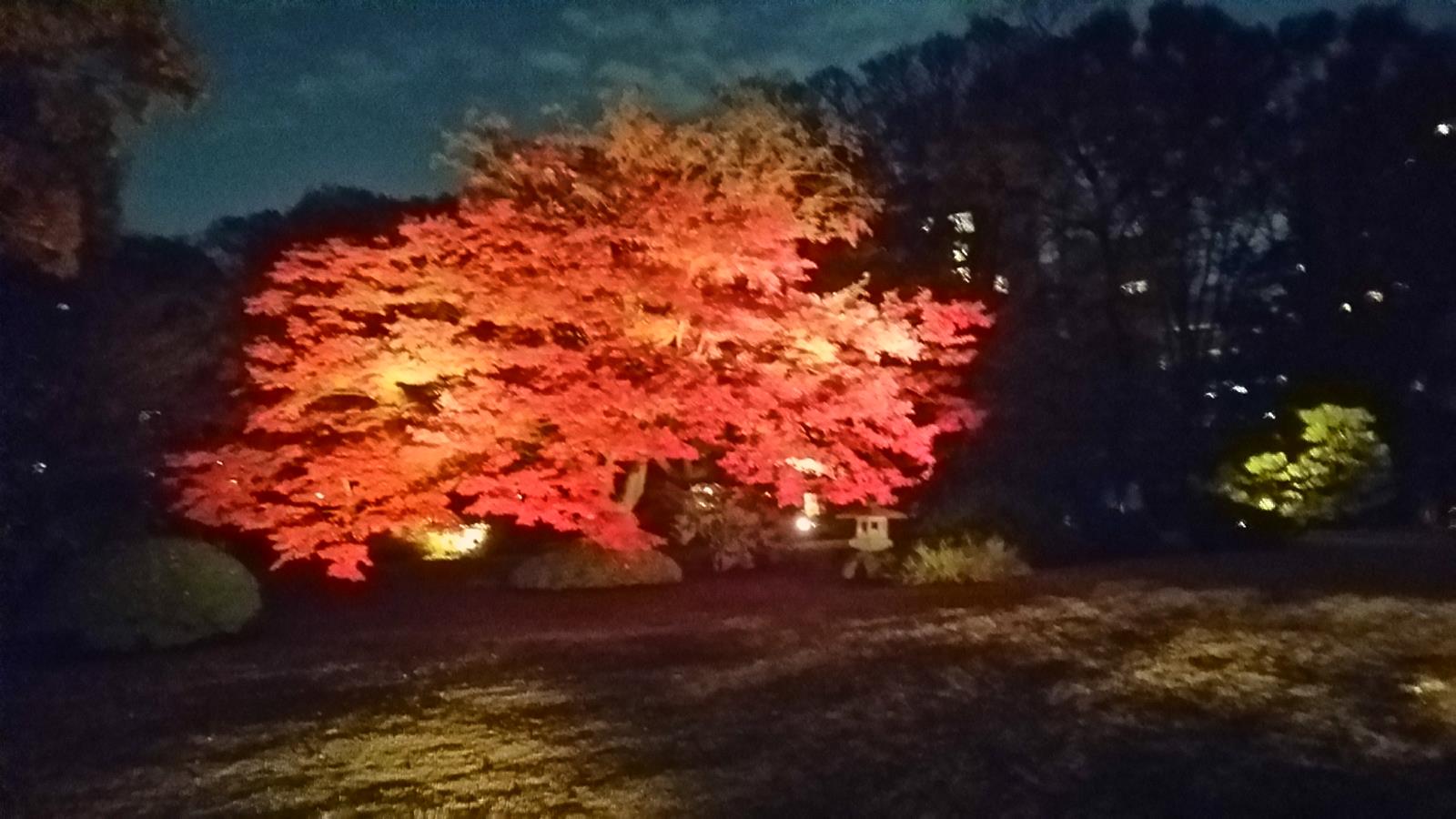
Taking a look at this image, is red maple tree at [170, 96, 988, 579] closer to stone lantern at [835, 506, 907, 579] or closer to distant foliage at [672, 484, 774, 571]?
stone lantern at [835, 506, 907, 579]

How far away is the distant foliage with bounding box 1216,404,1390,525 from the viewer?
19.6m

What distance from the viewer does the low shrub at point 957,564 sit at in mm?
14000

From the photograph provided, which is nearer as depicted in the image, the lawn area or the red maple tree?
the lawn area

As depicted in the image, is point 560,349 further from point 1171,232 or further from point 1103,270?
point 1171,232

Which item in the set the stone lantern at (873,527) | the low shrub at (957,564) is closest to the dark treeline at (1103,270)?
the stone lantern at (873,527)

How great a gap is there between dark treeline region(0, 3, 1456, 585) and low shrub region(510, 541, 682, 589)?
3.98m

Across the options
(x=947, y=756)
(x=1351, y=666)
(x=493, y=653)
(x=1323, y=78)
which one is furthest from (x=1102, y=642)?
(x=1323, y=78)

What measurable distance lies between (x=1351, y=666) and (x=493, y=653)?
5.73 m

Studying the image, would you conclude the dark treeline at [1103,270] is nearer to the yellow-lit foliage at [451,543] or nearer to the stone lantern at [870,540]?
the stone lantern at [870,540]

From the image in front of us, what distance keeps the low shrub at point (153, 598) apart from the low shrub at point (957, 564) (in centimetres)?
619

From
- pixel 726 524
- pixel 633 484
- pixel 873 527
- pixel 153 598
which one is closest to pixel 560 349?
pixel 633 484

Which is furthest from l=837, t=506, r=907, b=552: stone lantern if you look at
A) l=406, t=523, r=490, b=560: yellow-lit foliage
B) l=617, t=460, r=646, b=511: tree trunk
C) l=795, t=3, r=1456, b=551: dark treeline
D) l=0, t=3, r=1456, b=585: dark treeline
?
l=406, t=523, r=490, b=560: yellow-lit foliage

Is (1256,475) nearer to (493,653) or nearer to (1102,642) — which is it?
(1102,642)

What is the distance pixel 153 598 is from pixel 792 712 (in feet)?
19.6
